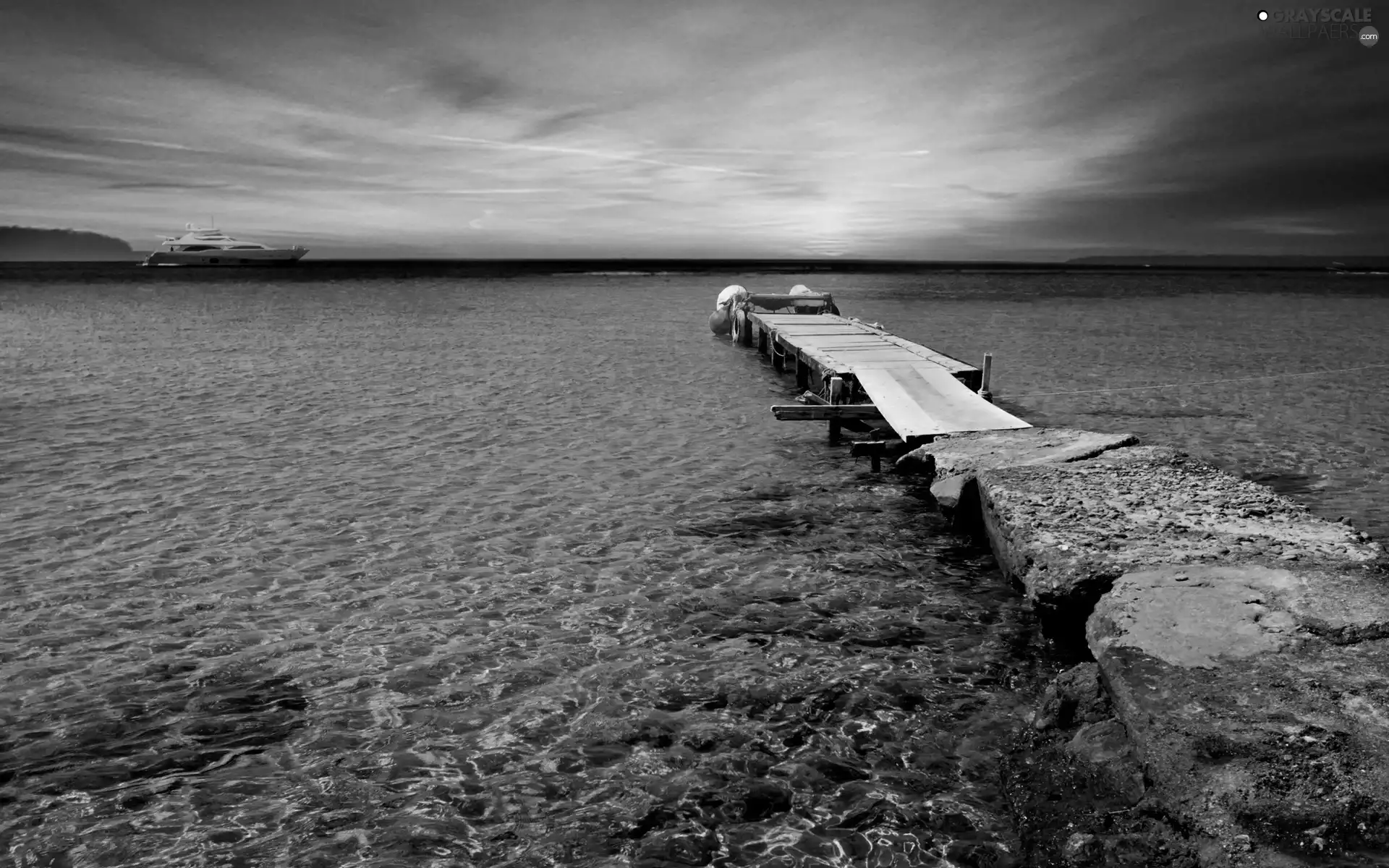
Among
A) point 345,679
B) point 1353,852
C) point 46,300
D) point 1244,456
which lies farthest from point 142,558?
point 46,300

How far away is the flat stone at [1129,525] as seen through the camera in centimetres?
524


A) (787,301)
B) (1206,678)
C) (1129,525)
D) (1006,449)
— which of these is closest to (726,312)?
(787,301)

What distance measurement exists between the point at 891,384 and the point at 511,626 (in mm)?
7875

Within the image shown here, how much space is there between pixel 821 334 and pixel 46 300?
47659 mm

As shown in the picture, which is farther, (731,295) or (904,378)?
(731,295)

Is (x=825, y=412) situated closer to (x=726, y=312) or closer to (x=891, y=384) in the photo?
(x=891, y=384)

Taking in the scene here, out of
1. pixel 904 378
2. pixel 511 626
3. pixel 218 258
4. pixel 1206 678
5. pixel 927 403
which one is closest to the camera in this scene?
pixel 1206 678

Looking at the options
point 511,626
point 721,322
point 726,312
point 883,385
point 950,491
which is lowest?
point 511,626

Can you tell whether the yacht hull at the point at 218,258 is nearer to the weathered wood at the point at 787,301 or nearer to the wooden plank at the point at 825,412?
the weathered wood at the point at 787,301

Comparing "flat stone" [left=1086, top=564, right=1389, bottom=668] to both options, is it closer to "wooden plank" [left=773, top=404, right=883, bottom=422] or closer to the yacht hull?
"wooden plank" [left=773, top=404, right=883, bottom=422]

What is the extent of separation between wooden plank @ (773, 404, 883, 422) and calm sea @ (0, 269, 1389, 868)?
22.8 inches

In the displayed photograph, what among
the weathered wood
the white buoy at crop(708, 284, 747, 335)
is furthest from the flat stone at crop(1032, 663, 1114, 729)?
the white buoy at crop(708, 284, 747, 335)

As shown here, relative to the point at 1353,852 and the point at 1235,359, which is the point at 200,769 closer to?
the point at 1353,852

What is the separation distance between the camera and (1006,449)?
8312 mm
